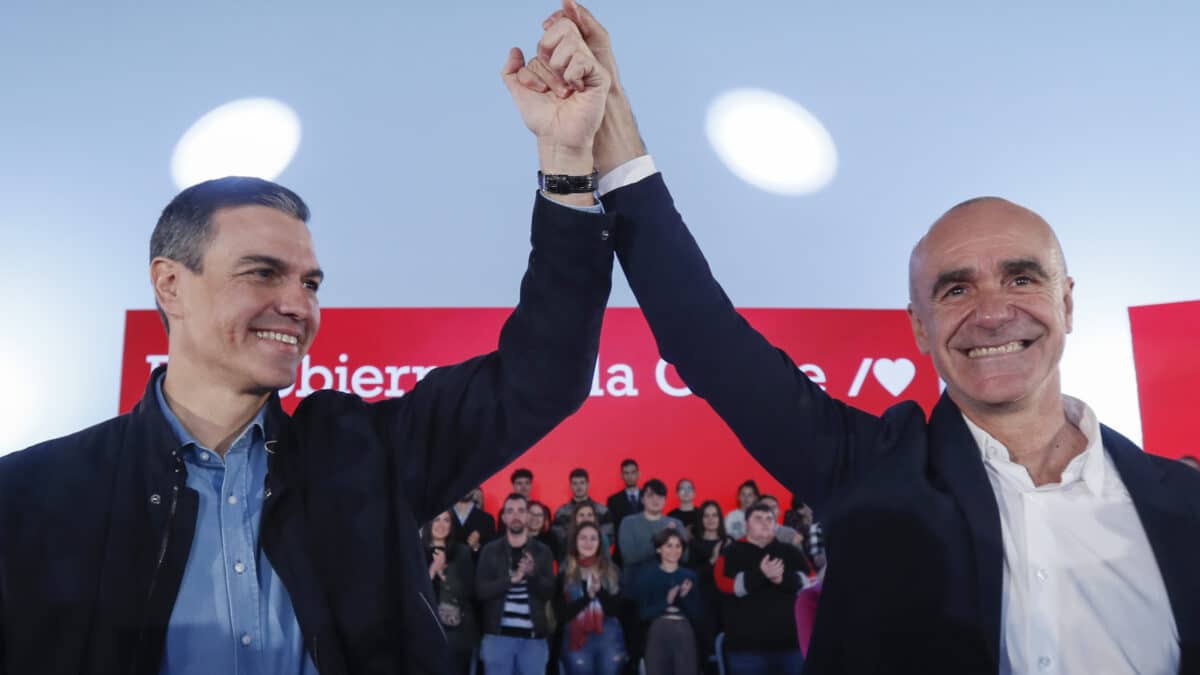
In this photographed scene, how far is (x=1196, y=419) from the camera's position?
6.56 m

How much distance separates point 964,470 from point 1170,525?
0.32 metres

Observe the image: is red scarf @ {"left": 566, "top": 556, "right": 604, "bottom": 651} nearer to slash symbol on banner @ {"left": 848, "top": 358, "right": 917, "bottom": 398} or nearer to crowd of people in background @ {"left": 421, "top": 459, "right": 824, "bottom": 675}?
crowd of people in background @ {"left": 421, "top": 459, "right": 824, "bottom": 675}

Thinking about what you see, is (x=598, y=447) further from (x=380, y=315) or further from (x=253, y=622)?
(x=253, y=622)

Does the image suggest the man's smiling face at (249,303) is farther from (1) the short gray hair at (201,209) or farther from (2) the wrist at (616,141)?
(2) the wrist at (616,141)

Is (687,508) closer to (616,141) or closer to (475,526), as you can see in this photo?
(475,526)

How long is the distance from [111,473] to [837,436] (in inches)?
45.2

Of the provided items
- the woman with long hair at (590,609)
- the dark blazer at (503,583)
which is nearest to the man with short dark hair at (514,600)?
the dark blazer at (503,583)

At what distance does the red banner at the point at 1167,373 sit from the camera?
6.63 meters

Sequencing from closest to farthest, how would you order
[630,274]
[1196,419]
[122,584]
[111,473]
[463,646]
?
[122,584], [111,473], [630,274], [463,646], [1196,419]

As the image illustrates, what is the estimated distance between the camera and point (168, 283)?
163cm

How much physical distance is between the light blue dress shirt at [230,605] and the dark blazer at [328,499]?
27 mm

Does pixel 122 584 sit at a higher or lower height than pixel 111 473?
lower

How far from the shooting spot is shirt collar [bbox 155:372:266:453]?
149 centimetres

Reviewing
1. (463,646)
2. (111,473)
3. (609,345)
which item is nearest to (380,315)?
(609,345)
